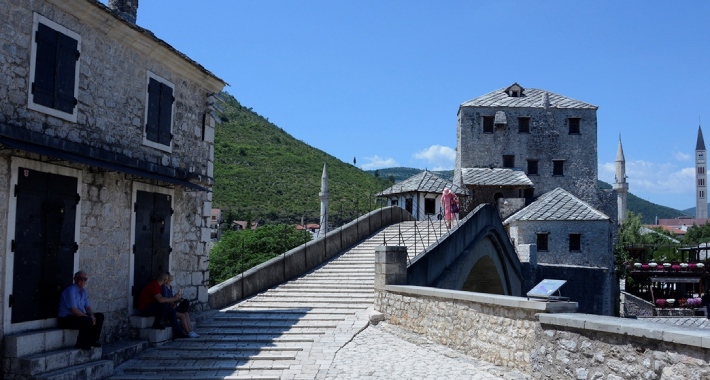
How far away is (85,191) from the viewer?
9625mm

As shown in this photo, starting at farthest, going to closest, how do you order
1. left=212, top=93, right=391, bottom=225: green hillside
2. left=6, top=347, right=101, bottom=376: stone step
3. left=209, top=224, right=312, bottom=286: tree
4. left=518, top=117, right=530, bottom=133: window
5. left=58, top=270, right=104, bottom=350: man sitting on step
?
1. left=212, top=93, right=391, bottom=225: green hillside
2. left=518, top=117, right=530, bottom=133: window
3. left=209, top=224, right=312, bottom=286: tree
4. left=58, top=270, right=104, bottom=350: man sitting on step
5. left=6, top=347, right=101, bottom=376: stone step

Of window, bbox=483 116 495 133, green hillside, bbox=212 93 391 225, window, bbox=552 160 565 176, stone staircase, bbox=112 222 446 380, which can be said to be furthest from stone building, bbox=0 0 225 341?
window, bbox=552 160 565 176

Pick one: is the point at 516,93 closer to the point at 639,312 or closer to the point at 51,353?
the point at 639,312

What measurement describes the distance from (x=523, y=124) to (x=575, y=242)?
10873 millimetres

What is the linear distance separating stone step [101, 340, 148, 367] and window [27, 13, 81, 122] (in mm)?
3535

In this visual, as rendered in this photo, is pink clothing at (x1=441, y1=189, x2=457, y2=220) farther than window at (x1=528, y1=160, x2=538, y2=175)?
No

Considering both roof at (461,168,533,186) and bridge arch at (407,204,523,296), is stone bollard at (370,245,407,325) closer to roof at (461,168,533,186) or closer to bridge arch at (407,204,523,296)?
bridge arch at (407,204,523,296)

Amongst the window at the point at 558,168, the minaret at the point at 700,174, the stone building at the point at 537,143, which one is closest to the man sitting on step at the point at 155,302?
the stone building at the point at 537,143

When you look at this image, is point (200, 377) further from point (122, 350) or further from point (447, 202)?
point (447, 202)

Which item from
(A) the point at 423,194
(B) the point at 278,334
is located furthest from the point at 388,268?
(A) the point at 423,194

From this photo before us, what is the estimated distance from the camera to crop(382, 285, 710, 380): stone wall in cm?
583

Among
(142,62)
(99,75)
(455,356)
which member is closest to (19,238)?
(99,75)

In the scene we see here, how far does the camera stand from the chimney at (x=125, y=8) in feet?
41.8

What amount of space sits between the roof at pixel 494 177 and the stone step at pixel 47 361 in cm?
3450
